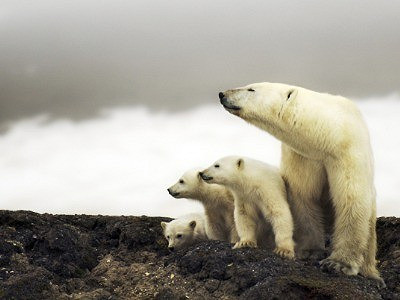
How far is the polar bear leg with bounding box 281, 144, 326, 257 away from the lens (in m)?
9.34

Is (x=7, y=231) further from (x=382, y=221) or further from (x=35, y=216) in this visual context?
(x=382, y=221)

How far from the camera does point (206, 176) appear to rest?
34.2 ft

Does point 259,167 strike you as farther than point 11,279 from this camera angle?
Yes

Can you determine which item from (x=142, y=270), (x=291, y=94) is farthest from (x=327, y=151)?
(x=142, y=270)

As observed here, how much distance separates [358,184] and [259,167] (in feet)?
5.32

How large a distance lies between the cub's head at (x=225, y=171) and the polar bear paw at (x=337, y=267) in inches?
69.1

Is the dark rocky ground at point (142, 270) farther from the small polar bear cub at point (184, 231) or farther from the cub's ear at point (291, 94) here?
the cub's ear at point (291, 94)

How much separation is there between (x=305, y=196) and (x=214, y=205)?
7.05 ft

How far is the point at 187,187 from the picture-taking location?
11.6 m

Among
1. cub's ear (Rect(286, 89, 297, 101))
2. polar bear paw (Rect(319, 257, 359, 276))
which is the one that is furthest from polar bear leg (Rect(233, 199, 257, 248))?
cub's ear (Rect(286, 89, 297, 101))

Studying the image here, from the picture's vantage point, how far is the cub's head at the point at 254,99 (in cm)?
884

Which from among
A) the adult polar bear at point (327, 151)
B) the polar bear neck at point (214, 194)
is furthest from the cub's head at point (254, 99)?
the polar bear neck at point (214, 194)

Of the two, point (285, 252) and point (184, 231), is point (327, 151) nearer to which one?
point (285, 252)

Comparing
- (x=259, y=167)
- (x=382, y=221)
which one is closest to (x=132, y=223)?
(x=259, y=167)
